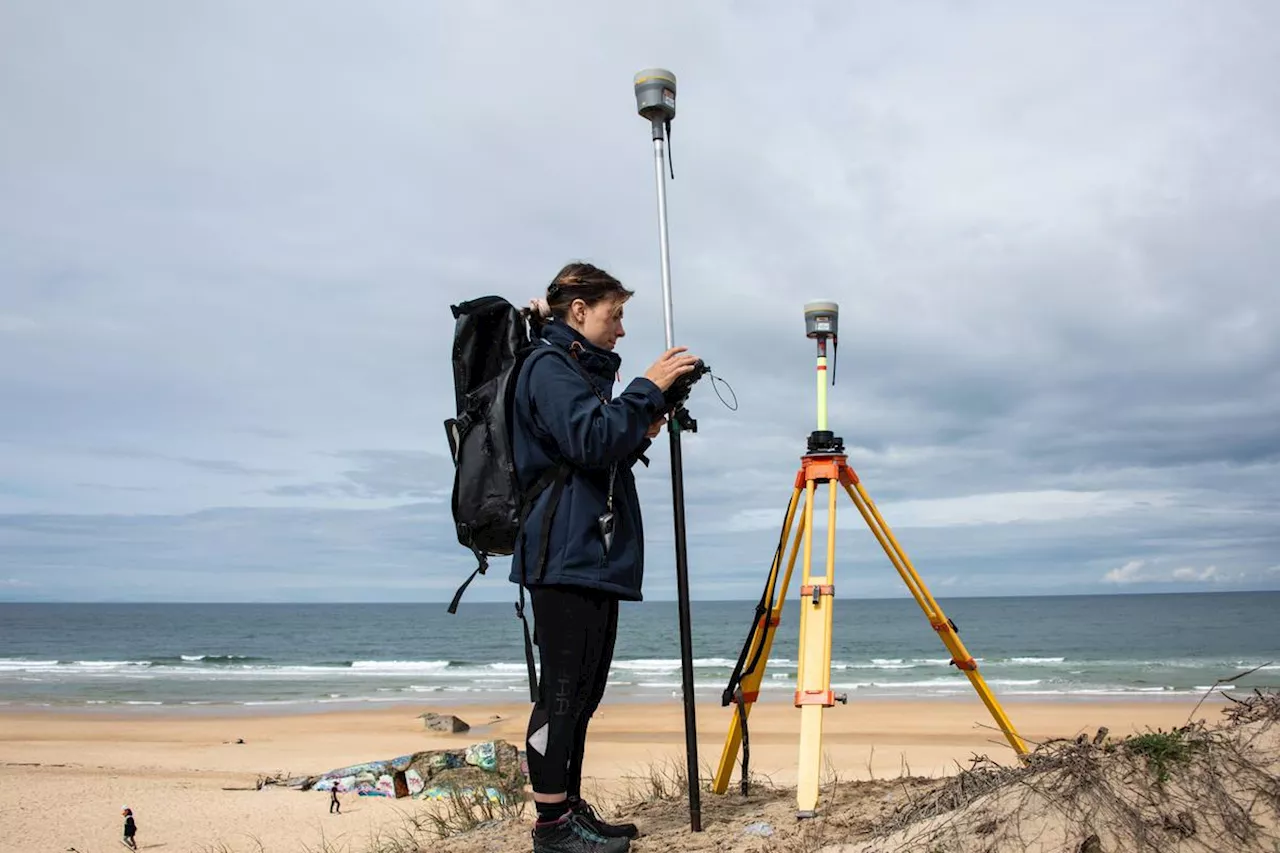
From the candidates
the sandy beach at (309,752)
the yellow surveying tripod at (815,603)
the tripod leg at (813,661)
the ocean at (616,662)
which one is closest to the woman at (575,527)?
the tripod leg at (813,661)

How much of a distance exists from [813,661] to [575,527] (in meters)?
1.18

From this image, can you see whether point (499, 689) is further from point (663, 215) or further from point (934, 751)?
point (663, 215)

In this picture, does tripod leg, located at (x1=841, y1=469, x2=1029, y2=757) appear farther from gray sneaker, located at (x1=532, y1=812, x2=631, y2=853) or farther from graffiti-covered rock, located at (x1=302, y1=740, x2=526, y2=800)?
graffiti-covered rock, located at (x1=302, y1=740, x2=526, y2=800)

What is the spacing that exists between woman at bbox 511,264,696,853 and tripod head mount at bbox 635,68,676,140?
0.75 m

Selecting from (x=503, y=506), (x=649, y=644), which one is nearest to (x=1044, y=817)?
(x=503, y=506)

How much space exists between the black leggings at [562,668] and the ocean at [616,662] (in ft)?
25.4

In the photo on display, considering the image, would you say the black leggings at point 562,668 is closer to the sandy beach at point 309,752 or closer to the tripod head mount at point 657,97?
the tripod head mount at point 657,97

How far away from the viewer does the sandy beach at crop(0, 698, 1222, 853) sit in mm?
8227

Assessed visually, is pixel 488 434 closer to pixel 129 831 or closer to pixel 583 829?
pixel 583 829

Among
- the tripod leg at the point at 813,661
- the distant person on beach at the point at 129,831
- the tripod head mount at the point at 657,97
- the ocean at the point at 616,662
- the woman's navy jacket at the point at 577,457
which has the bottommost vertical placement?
the ocean at the point at 616,662

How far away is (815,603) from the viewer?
3.32 m

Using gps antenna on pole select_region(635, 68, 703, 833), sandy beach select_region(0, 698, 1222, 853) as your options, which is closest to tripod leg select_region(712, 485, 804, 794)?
Result: gps antenna on pole select_region(635, 68, 703, 833)

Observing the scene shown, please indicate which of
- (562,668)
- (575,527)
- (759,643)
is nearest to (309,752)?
(759,643)

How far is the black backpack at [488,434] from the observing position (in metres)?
2.62
